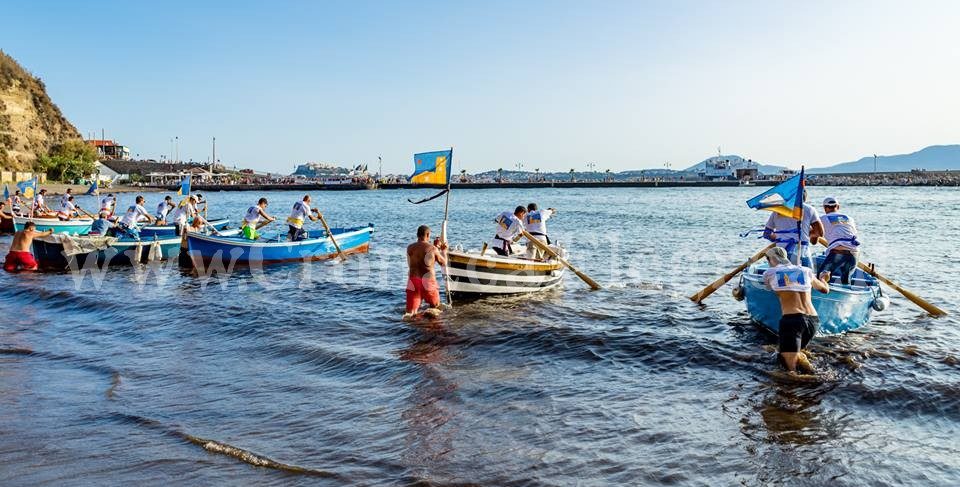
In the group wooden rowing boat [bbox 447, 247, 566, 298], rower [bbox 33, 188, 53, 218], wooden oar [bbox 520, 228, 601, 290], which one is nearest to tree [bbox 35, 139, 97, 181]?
rower [bbox 33, 188, 53, 218]

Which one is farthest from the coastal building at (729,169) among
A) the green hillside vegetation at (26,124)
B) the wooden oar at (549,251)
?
the wooden oar at (549,251)

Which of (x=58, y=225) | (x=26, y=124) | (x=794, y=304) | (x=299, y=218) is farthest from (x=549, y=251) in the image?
(x=26, y=124)

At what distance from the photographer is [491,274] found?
53.2 feet

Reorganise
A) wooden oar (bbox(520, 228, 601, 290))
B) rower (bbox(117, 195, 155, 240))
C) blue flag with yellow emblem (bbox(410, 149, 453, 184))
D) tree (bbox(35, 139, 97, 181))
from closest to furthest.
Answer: blue flag with yellow emblem (bbox(410, 149, 453, 184))
wooden oar (bbox(520, 228, 601, 290))
rower (bbox(117, 195, 155, 240))
tree (bbox(35, 139, 97, 181))

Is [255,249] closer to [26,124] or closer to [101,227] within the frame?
[101,227]

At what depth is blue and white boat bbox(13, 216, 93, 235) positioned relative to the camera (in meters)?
28.7

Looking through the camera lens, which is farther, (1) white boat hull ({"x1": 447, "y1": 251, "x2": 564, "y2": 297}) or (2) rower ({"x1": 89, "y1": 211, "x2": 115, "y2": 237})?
(2) rower ({"x1": 89, "y1": 211, "x2": 115, "y2": 237})

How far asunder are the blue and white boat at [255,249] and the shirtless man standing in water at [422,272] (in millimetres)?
10395

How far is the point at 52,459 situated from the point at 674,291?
14.9m

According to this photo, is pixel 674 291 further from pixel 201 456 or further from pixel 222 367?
pixel 201 456

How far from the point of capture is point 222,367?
11.0m

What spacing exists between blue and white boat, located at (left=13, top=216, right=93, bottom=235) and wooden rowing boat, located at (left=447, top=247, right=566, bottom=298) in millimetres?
20588

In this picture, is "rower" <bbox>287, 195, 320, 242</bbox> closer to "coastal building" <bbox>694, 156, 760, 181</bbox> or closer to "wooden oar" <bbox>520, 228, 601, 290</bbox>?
"wooden oar" <bbox>520, 228, 601, 290</bbox>

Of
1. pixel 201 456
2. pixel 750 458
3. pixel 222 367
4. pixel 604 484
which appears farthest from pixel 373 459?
pixel 222 367
